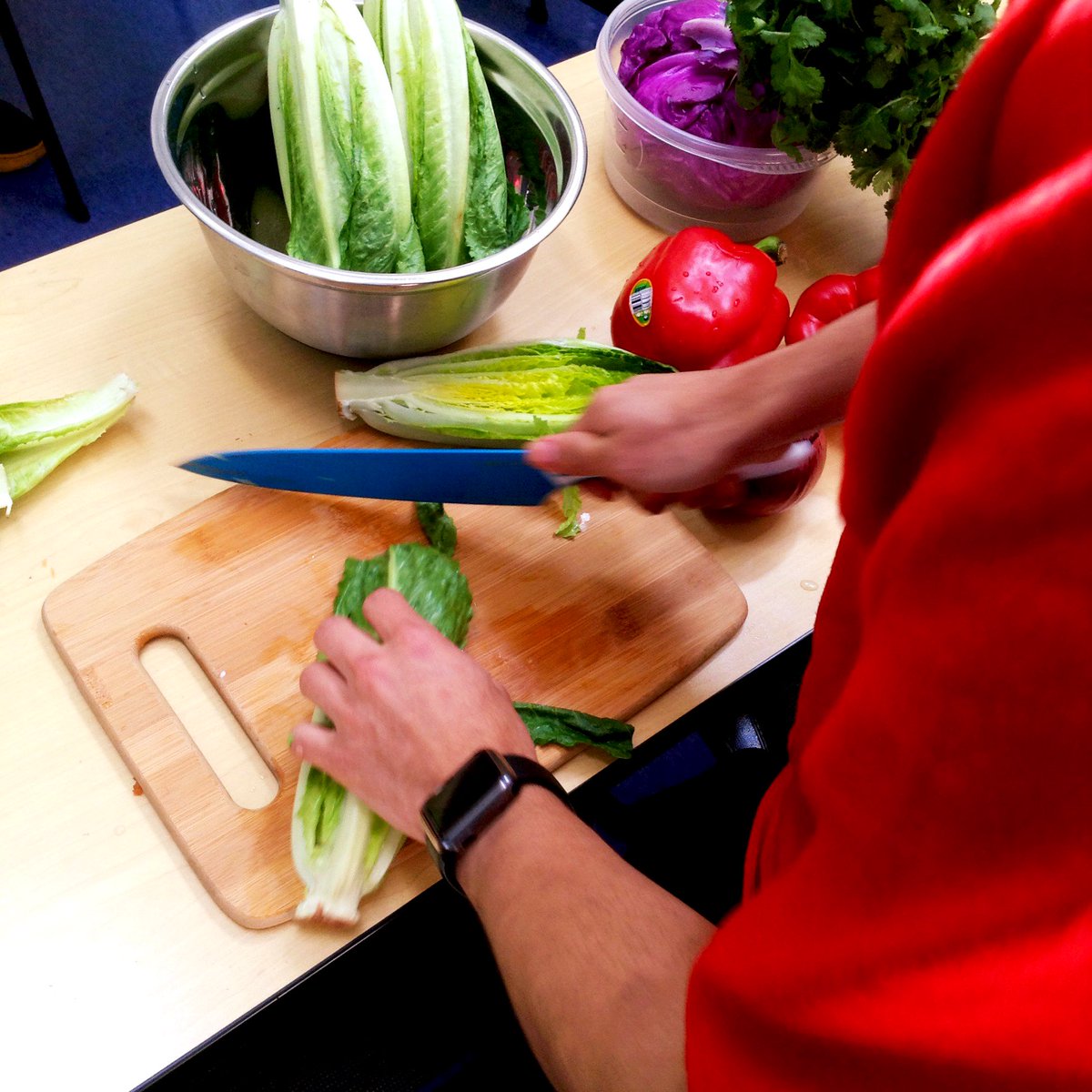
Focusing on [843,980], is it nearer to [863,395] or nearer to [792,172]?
[863,395]

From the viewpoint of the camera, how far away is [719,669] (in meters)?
1.15

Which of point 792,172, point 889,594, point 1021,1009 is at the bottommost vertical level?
point 792,172

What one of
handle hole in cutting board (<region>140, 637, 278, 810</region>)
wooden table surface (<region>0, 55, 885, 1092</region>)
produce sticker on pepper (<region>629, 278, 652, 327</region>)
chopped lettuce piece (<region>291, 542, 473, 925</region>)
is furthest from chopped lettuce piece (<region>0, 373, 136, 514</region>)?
produce sticker on pepper (<region>629, 278, 652, 327</region>)

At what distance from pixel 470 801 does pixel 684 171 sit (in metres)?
1.06

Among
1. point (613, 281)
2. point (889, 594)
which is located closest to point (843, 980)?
point (889, 594)

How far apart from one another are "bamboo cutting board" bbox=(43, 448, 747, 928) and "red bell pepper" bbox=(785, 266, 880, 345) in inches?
14.9

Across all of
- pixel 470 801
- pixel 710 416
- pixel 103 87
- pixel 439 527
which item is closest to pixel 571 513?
pixel 439 527

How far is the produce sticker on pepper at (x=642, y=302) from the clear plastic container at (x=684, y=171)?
0.28 meters

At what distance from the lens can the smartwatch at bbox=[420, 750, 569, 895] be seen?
860 mm

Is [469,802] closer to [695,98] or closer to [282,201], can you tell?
[282,201]

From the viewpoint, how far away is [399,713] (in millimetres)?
939

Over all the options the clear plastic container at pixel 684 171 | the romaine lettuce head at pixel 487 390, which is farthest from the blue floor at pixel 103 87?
the romaine lettuce head at pixel 487 390

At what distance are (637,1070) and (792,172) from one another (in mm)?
1285

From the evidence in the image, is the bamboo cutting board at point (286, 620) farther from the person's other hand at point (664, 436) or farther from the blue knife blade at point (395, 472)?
the person's other hand at point (664, 436)
